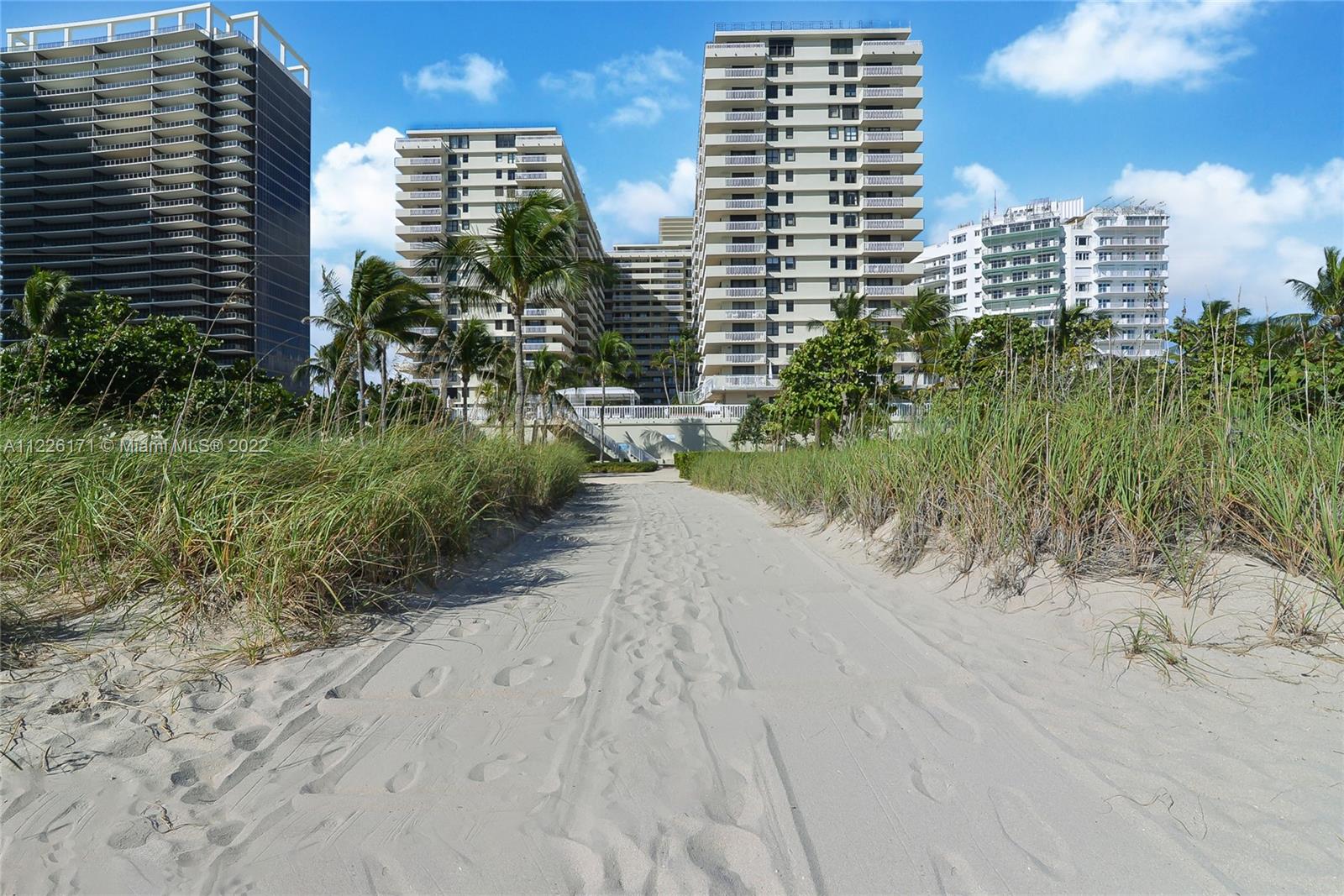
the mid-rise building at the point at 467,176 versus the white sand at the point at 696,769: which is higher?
the mid-rise building at the point at 467,176

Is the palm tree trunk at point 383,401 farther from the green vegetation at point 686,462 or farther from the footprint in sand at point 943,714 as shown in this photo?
the green vegetation at point 686,462

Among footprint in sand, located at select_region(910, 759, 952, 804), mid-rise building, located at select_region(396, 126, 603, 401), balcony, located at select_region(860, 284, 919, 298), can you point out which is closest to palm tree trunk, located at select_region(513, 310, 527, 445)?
footprint in sand, located at select_region(910, 759, 952, 804)

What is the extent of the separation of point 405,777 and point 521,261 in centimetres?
1682

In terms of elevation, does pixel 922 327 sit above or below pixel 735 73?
below

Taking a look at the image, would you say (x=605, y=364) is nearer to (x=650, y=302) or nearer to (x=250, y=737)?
(x=250, y=737)

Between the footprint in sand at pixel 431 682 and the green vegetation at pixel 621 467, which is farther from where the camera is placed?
the green vegetation at pixel 621 467

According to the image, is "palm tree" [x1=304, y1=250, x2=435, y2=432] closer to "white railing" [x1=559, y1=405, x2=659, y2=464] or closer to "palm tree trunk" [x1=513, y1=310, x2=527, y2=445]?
"palm tree trunk" [x1=513, y1=310, x2=527, y2=445]

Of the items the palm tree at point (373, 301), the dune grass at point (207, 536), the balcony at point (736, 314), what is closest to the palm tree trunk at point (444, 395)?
the dune grass at point (207, 536)

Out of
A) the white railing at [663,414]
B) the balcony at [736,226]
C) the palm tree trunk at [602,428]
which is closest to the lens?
the palm tree trunk at [602,428]

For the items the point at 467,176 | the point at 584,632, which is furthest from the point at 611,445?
the point at 467,176

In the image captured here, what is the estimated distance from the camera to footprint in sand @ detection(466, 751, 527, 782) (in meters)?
2.34

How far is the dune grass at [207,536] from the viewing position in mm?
3783

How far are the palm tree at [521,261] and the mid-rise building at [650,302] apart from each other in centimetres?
8252

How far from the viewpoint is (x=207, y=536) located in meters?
3.85
